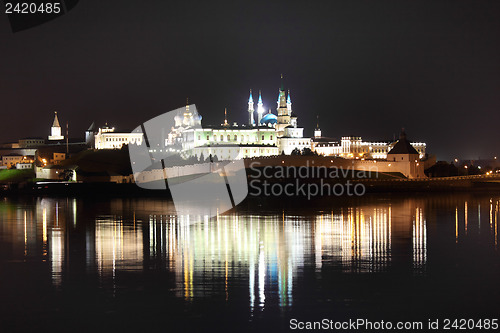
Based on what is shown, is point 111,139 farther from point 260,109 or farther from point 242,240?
point 242,240

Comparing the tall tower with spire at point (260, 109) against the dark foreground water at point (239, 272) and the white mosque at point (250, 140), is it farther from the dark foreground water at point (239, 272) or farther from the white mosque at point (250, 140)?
the dark foreground water at point (239, 272)

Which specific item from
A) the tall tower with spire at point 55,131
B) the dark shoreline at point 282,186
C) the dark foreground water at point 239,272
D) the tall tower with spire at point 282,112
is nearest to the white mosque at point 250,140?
the tall tower with spire at point 282,112

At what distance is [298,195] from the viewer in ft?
112

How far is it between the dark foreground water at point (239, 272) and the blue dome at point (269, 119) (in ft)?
171

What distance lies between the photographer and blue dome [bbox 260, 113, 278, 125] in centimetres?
7331

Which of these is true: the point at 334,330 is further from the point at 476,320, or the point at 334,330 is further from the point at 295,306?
the point at 476,320

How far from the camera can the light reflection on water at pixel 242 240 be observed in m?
11.8

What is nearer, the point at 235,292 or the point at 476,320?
the point at 476,320

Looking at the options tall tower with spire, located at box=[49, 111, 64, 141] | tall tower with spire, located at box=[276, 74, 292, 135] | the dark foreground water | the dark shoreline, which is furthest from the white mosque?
the dark foreground water

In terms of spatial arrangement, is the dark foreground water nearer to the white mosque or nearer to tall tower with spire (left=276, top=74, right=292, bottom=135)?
the white mosque

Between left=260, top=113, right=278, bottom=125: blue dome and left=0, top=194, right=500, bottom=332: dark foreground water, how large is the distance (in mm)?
52039

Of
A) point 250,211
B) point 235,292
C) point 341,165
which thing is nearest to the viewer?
point 235,292

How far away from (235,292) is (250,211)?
14427mm

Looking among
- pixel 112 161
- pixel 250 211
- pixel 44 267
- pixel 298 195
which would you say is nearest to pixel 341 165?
pixel 298 195
